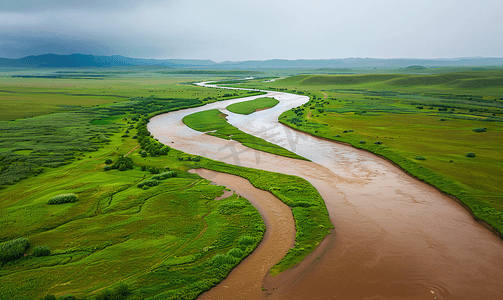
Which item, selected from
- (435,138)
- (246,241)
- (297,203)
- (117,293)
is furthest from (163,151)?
(435,138)

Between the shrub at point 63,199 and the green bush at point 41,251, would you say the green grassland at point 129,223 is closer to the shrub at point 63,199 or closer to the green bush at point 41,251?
the green bush at point 41,251

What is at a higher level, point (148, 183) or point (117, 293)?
point (148, 183)

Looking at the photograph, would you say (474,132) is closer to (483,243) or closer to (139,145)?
(483,243)

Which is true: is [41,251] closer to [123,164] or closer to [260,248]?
[260,248]

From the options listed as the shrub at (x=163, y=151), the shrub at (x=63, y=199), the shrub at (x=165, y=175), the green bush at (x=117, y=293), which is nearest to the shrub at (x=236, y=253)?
the green bush at (x=117, y=293)

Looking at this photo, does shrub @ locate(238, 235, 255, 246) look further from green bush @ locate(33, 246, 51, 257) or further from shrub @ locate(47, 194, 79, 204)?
shrub @ locate(47, 194, 79, 204)

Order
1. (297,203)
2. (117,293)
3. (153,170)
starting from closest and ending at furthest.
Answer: (117,293)
(297,203)
(153,170)

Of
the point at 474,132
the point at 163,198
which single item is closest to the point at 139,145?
the point at 163,198
